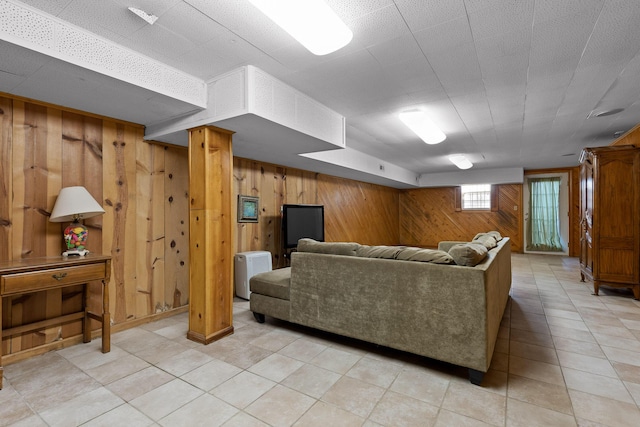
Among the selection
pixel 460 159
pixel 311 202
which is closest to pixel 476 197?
pixel 460 159

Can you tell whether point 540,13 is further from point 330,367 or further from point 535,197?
point 535,197

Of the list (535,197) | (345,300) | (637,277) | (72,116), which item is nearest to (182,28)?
(72,116)

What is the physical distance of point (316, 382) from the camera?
202cm

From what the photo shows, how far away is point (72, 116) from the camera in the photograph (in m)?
2.67

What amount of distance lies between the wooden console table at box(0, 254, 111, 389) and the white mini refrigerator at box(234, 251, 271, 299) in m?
1.74

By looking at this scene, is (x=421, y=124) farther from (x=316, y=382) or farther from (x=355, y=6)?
(x=316, y=382)

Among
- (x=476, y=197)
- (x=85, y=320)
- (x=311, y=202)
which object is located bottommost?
(x=85, y=320)

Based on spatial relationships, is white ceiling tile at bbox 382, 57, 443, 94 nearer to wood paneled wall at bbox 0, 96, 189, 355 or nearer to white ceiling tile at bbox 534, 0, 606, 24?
white ceiling tile at bbox 534, 0, 606, 24

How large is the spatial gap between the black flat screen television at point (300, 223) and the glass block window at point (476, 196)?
18.5ft

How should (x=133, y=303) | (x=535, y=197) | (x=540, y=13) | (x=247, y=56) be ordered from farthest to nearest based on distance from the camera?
(x=535, y=197)
(x=133, y=303)
(x=247, y=56)
(x=540, y=13)

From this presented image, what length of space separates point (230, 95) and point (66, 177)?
1644 mm

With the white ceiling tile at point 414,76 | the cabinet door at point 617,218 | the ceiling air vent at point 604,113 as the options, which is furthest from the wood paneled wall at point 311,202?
the cabinet door at point 617,218

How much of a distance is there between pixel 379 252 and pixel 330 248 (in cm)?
48

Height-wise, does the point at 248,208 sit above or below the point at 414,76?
below
